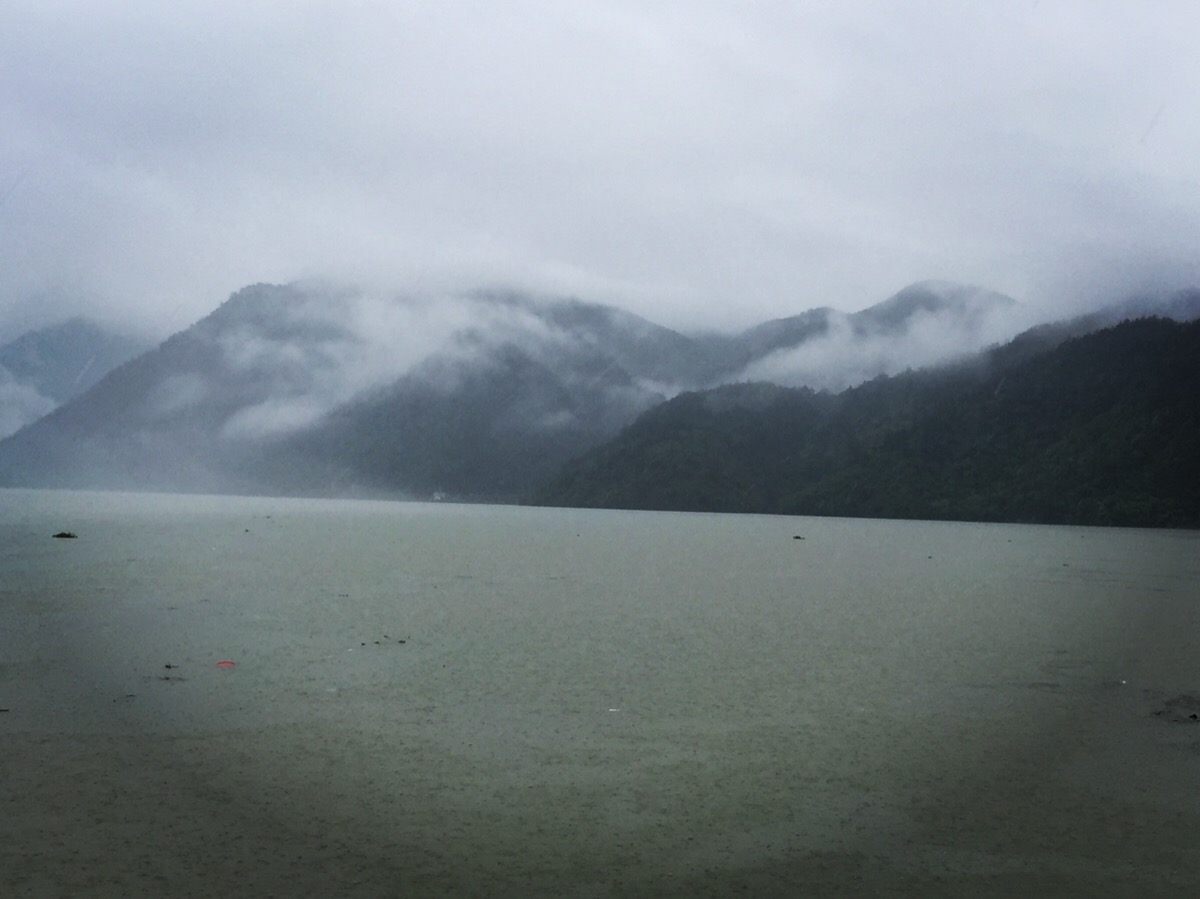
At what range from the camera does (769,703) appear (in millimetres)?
13430

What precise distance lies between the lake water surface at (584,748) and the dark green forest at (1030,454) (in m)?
133

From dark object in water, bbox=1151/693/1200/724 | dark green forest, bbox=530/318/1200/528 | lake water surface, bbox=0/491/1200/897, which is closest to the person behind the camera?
lake water surface, bbox=0/491/1200/897

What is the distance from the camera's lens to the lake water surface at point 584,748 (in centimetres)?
738

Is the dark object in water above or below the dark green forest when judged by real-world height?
below

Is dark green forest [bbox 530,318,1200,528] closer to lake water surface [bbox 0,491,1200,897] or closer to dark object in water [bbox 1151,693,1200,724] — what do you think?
lake water surface [bbox 0,491,1200,897]

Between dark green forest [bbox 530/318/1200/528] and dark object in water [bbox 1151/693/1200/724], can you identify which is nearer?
dark object in water [bbox 1151/693/1200/724]

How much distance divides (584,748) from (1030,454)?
170 meters

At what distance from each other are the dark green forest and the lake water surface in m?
133

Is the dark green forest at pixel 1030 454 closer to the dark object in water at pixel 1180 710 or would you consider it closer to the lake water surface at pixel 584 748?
the lake water surface at pixel 584 748

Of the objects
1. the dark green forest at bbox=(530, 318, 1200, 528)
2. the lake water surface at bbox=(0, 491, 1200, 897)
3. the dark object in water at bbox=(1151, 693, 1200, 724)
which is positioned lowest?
the lake water surface at bbox=(0, 491, 1200, 897)

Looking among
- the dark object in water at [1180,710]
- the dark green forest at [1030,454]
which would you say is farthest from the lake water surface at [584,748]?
the dark green forest at [1030,454]

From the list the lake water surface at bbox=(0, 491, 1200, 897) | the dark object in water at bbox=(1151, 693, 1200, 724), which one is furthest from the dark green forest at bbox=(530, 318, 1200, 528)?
the dark object in water at bbox=(1151, 693, 1200, 724)

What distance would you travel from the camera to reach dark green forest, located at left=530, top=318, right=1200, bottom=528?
144m

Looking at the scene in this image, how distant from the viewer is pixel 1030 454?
165 m
